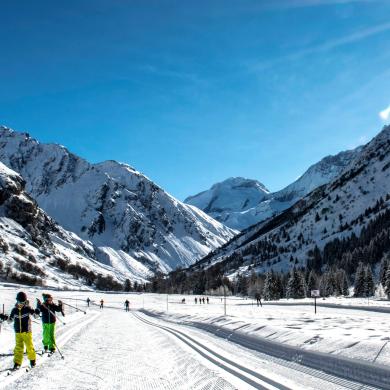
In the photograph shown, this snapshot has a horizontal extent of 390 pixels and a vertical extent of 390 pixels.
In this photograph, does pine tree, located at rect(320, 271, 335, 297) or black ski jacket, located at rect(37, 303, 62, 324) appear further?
pine tree, located at rect(320, 271, 335, 297)

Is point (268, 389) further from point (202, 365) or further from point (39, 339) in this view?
point (39, 339)

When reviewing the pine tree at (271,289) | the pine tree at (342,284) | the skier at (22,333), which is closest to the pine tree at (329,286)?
the pine tree at (342,284)

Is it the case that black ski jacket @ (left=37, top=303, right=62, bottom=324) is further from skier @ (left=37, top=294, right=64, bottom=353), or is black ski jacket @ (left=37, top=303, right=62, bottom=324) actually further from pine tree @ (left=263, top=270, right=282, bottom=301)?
pine tree @ (left=263, top=270, right=282, bottom=301)

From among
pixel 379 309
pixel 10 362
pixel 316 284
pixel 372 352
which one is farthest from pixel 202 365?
pixel 316 284

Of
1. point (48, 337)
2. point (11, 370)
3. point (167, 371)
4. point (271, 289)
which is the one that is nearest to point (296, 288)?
point (271, 289)

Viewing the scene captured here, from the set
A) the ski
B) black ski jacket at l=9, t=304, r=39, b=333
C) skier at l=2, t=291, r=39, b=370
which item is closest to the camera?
the ski

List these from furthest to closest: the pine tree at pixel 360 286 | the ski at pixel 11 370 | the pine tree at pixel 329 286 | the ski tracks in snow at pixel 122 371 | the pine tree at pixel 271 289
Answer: the pine tree at pixel 271 289 < the pine tree at pixel 329 286 < the pine tree at pixel 360 286 < the ski at pixel 11 370 < the ski tracks in snow at pixel 122 371

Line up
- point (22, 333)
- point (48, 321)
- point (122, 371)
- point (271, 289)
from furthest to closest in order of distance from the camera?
point (271, 289)
point (48, 321)
point (22, 333)
point (122, 371)

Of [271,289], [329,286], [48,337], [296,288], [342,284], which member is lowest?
[271,289]

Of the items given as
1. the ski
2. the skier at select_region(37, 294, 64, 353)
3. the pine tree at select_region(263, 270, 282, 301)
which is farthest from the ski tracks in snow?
the pine tree at select_region(263, 270, 282, 301)

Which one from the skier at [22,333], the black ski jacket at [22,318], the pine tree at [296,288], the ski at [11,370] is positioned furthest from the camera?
the pine tree at [296,288]

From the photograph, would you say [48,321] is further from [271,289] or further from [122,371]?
[271,289]

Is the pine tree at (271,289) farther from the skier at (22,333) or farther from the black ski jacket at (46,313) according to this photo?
the skier at (22,333)

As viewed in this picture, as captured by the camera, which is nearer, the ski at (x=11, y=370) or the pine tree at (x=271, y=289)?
the ski at (x=11, y=370)
